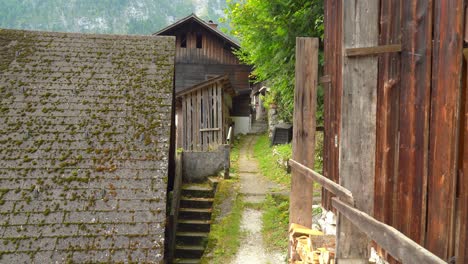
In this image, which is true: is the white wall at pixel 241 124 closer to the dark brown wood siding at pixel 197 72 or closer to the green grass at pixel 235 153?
the green grass at pixel 235 153

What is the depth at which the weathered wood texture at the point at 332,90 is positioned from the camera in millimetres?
5332

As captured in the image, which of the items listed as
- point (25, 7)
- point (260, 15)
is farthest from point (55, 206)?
point (25, 7)

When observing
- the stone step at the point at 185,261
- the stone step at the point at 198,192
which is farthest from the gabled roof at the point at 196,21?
the stone step at the point at 185,261

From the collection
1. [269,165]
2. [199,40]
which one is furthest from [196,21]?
[269,165]

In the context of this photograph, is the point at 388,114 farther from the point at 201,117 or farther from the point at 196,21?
the point at 196,21

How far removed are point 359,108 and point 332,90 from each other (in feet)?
10.1

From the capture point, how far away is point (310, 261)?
3848 mm

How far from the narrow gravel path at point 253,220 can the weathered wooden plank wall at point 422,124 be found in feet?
13.1

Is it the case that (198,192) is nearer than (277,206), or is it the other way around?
(277,206)

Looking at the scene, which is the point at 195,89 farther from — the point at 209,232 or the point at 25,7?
the point at 25,7

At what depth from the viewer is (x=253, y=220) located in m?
8.57

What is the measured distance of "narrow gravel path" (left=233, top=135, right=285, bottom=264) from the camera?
22.6ft

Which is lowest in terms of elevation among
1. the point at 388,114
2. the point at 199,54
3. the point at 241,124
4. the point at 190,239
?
the point at 190,239

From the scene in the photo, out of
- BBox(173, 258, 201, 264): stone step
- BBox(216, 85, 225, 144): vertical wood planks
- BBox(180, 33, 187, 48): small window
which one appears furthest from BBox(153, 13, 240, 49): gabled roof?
BBox(173, 258, 201, 264): stone step
